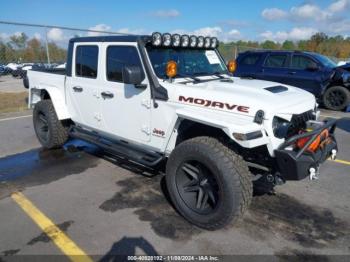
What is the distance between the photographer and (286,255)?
3074mm

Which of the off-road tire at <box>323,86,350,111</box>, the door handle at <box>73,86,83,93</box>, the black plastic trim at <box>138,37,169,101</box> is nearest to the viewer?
the black plastic trim at <box>138,37,169,101</box>

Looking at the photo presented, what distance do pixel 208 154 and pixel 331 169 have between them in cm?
296

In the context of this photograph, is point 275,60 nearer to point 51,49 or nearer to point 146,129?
point 146,129

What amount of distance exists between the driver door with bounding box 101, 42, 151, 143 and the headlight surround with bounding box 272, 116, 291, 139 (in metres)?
1.55

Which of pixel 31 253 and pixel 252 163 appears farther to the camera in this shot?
pixel 252 163

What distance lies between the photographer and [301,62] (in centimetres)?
1030

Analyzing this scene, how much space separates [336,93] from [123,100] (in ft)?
26.8

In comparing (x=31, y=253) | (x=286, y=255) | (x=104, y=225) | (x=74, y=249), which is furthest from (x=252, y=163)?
(x=31, y=253)

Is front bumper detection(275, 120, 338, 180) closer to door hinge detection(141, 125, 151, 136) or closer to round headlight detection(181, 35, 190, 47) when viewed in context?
door hinge detection(141, 125, 151, 136)

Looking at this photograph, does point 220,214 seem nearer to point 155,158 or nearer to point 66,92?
point 155,158

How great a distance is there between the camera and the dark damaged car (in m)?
9.98

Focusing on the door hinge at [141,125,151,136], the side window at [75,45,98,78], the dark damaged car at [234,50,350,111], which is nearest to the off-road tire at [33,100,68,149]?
the side window at [75,45,98,78]

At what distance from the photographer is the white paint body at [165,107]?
329cm

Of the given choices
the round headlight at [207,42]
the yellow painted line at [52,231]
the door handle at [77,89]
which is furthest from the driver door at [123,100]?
the yellow painted line at [52,231]
